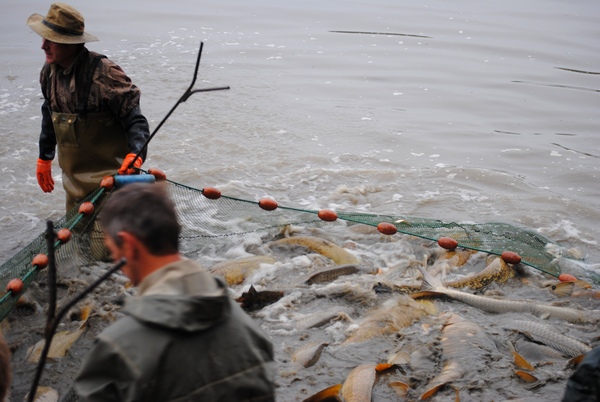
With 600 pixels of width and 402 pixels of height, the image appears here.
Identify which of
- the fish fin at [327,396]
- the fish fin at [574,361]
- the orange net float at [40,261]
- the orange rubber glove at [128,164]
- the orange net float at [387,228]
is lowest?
the fish fin at [574,361]

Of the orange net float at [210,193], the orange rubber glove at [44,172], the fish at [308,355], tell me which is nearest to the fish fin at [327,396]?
the fish at [308,355]

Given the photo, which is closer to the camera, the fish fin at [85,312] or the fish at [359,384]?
the fish at [359,384]

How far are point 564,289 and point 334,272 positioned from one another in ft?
6.26

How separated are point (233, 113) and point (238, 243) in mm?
5118

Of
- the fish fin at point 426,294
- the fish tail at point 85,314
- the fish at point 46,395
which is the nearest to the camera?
the fish at point 46,395

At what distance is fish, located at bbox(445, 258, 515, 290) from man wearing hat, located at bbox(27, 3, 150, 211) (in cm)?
287

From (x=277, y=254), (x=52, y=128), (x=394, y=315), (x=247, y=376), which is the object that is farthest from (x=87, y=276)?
(x=247, y=376)

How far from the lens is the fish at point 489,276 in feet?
19.3

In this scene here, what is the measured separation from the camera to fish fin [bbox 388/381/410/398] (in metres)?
4.24

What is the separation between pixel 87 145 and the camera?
5547mm

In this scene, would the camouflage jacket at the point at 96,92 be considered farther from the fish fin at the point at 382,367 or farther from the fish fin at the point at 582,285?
the fish fin at the point at 582,285

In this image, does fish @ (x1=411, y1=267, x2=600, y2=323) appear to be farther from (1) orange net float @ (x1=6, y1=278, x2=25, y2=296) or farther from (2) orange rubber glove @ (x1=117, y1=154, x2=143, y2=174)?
(1) orange net float @ (x1=6, y1=278, x2=25, y2=296)

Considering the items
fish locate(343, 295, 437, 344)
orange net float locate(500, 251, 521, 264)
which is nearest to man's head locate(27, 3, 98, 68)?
fish locate(343, 295, 437, 344)

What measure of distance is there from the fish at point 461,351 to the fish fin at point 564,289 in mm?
1138
